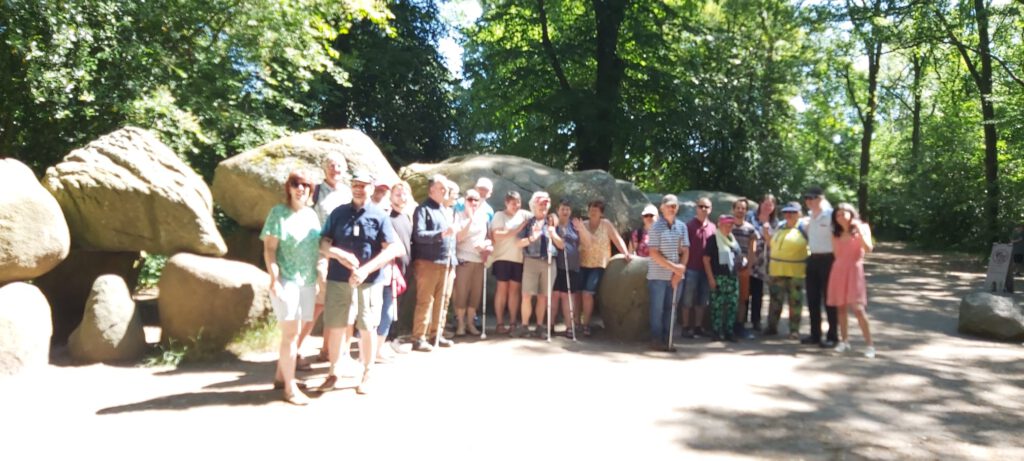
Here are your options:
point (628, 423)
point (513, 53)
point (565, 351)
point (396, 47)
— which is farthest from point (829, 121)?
point (628, 423)

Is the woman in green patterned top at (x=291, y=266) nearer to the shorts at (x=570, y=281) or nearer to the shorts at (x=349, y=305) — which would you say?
the shorts at (x=349, y=305)

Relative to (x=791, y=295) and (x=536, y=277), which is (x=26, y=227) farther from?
(x=791, y=295)

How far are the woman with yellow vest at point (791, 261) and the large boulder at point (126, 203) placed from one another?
6.27 m

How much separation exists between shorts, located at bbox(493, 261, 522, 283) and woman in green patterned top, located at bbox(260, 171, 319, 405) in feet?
10.6

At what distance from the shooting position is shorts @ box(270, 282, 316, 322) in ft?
17.2

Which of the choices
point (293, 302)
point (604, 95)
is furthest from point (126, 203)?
point (604, 95)

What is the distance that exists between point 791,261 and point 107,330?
286 inches

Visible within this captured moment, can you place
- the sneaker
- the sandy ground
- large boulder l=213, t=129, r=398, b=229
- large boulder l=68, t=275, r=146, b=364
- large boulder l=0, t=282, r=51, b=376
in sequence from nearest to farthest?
the sandy ground
large boulder l=0, t=282, r=51, b=376
large boulder l=68, t=275, r=146, b=364
the sneaker
large boulder l=213, t=129, r=398, b=229

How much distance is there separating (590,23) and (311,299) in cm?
1506

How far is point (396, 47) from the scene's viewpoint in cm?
1842

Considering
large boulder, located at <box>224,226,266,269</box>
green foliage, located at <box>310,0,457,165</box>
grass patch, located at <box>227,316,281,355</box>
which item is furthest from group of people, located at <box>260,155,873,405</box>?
green foliage, located at <box>310,0,457,165</box>

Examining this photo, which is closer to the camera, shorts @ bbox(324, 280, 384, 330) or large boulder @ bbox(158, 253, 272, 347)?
shorts @ bbox(324, 280, 384, 330)

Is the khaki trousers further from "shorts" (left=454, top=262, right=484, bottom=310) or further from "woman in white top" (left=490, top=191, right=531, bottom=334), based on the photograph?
"woman in white top" (left=490, top=191, right=531, bottom=334)

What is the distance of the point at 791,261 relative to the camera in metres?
8.38
